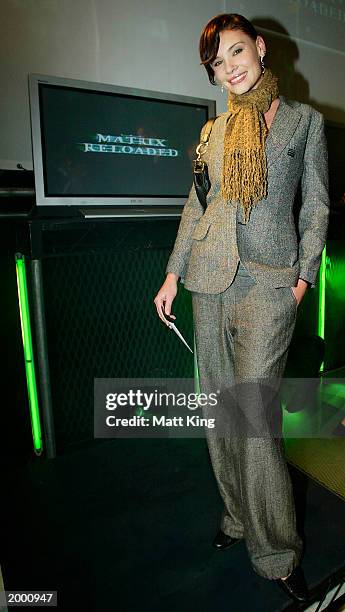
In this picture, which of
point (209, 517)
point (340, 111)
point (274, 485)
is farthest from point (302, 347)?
point (340, 111)

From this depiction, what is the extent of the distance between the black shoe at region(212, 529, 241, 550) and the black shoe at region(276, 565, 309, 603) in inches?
8.3

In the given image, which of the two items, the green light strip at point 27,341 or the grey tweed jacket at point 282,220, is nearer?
the grey tweed jacket at point 282,220

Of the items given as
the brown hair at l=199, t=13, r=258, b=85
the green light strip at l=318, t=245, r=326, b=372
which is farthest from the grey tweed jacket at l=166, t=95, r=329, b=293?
the green light strip at l=318, t=245, r=326, b=372

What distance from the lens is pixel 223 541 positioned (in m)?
1.46

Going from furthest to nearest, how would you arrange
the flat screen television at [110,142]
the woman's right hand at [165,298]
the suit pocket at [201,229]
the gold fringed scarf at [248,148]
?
the flat screen television at [110,142] → the woman's right hand at [165,298] → the suit pocket at [201,229] → the gold fringed scarf at [248,148]

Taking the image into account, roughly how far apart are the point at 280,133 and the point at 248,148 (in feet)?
0.36

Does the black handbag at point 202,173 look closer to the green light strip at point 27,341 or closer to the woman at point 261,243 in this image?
the woman at point 261,243

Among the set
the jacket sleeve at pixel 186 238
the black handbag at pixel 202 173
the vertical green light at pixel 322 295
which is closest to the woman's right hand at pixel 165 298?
the jacket sleeve at pixel 186 238

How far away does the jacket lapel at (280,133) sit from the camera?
1192 mm

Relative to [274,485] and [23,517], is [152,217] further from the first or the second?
[23,517]

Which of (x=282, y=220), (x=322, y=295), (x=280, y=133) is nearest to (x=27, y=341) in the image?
(x=282, y=220)

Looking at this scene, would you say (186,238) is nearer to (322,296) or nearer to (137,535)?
(137,535)

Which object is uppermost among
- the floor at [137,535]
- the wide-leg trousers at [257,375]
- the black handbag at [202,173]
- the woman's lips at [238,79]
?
the woman's lips at [238,79]

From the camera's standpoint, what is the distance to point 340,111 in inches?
Result: 121
